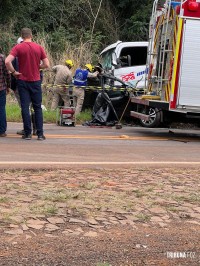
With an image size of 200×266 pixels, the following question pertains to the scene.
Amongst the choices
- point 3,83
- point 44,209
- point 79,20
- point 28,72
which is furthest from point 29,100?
point 79,20

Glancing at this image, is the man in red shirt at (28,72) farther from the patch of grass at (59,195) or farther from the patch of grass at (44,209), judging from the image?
the patch of grass at (44,209)

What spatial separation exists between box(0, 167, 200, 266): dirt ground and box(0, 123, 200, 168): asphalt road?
80cm

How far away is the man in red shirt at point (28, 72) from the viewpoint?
357 inches

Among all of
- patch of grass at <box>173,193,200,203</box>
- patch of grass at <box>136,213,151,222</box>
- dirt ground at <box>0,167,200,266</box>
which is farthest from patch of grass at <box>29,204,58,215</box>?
patch of grass at <box>173,193,200,203</box>

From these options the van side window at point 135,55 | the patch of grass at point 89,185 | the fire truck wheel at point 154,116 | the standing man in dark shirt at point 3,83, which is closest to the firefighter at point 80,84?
the van side window at point 135,55

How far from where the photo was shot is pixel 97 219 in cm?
463

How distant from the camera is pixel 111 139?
1027cm

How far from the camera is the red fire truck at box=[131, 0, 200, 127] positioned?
10.3 metres

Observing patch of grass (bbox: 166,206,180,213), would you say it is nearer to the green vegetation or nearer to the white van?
the white van

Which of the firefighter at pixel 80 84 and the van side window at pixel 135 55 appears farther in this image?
the van side window at pixel 135 55

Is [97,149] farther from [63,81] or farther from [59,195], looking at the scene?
[63,81]

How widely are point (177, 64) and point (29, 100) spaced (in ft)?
10.5

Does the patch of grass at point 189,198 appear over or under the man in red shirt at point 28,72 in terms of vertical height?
under

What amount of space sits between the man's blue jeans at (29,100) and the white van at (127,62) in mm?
5757
